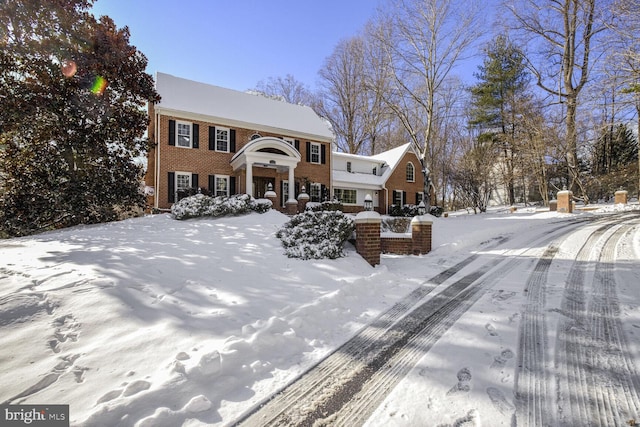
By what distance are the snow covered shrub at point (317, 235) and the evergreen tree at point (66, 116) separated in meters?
7.07

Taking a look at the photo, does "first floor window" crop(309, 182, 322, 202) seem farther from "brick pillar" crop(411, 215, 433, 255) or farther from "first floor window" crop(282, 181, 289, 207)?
"brick pillar" crop(411, 215, 433, 255)

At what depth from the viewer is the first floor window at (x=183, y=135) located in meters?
13.9

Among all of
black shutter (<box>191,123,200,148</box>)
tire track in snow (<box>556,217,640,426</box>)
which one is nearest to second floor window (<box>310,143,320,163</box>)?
black shutter (<box>191,123,200,148</box>)

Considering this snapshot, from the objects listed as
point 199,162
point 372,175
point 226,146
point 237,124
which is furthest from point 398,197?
point 199,162

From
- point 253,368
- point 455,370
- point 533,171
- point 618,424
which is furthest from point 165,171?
point 533,171

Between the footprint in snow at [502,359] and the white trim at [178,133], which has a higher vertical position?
the white trim at [178,133]

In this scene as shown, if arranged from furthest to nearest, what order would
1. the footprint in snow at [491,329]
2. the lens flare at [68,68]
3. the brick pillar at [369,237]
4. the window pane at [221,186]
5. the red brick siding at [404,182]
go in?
the red brick siding at [404,182] → the window pane at [221,186] → the lens flare at [68,68] → the brick pillar at [369,237] → the footprint in snow at [491,329]

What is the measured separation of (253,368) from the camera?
96.5 inches

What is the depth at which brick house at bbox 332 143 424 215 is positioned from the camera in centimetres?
2038

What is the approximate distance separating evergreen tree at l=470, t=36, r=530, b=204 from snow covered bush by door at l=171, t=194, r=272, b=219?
2241 centimetres

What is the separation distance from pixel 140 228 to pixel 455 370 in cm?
876

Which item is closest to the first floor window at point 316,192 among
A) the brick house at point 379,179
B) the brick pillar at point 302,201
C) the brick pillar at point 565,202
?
the brick house at point 379,179

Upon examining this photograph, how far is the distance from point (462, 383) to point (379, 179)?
2040 centimetres

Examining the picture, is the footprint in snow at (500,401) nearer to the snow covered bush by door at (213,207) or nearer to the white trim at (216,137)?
the snow covered bush by door at (213,207)
